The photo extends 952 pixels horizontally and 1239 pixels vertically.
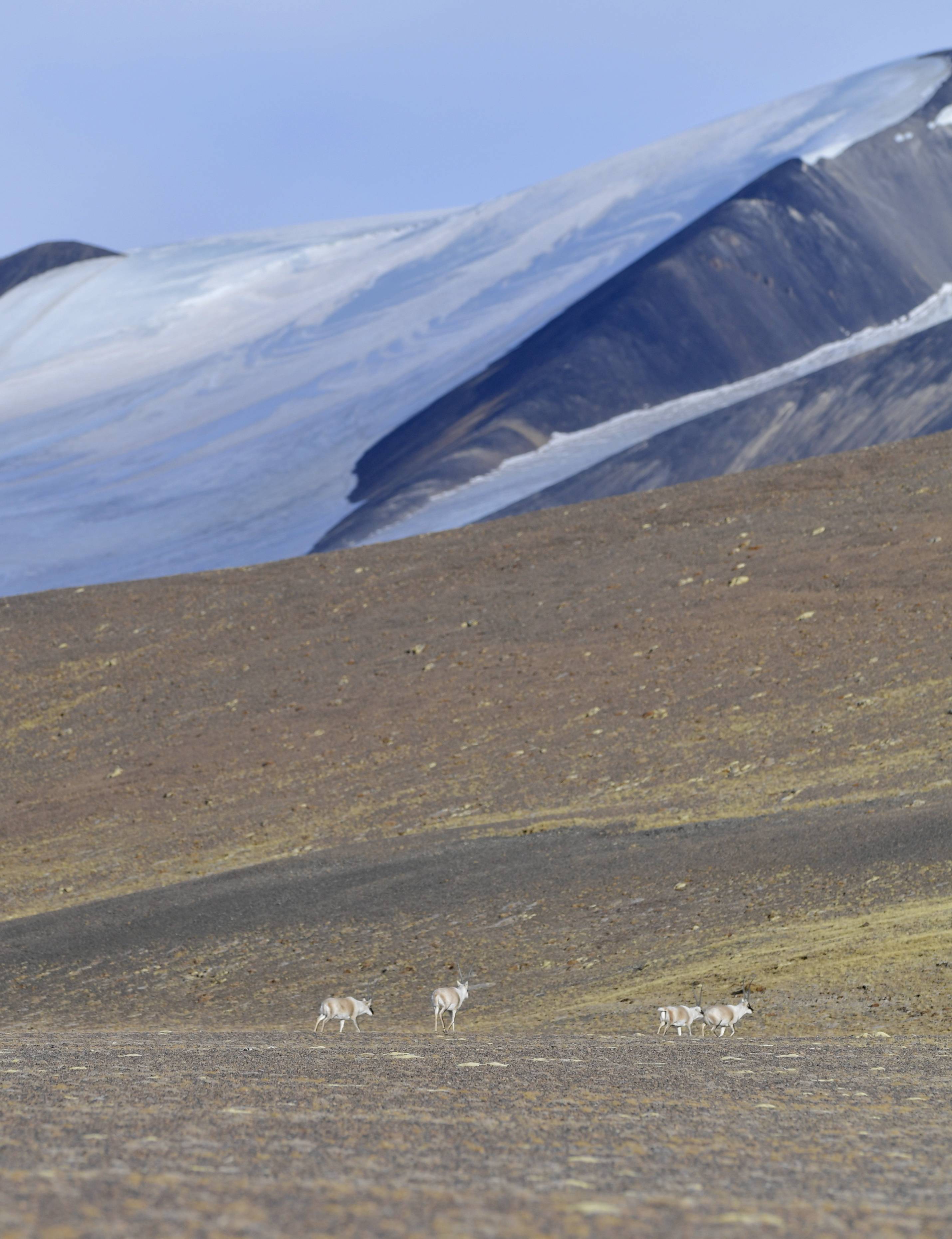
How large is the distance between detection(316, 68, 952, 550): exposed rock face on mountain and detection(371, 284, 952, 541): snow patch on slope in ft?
1.64

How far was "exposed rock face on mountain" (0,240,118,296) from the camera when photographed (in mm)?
104000

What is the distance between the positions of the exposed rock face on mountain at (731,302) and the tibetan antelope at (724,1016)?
49.0m

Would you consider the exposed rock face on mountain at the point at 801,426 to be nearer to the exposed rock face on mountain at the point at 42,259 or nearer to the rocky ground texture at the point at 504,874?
the rocky ground texture at the point at 504,874

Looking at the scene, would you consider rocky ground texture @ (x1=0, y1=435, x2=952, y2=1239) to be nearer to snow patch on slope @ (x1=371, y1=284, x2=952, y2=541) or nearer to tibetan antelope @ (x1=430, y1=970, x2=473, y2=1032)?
tibetan antelope @ (x1=430, y1=970, x2=473, y2=1032)

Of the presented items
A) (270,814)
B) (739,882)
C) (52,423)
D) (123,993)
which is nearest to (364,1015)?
(123,993)

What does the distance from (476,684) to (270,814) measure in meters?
5.66

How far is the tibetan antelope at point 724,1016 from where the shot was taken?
10.0 m

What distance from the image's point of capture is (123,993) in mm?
14211

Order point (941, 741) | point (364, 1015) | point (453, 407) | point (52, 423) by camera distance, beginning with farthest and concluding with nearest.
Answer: point (52, 423), point (453, 407), point (941, 741), point (364, 1015)

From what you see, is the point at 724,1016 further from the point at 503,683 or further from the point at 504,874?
the point at 503,683

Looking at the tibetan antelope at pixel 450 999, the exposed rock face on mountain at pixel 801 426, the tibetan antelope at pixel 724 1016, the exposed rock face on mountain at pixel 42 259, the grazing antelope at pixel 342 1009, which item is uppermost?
the exposed rock face on mountain at pixel 42 259

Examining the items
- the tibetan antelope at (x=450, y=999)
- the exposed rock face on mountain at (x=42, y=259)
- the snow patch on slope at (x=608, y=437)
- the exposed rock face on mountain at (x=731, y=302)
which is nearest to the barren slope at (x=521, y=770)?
the tibetan antelope at (x=450, y=999)

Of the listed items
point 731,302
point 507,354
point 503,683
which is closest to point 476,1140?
point 503,683

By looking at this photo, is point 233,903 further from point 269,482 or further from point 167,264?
point 167,264
